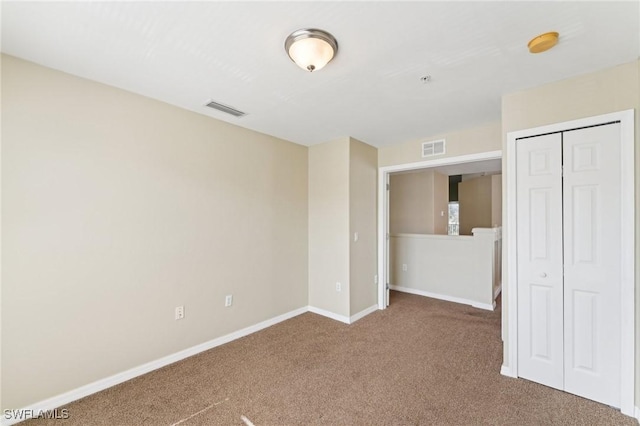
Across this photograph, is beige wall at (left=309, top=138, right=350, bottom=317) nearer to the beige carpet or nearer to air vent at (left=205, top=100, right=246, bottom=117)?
the beige carpet

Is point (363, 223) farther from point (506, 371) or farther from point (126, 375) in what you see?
point (126, 375)

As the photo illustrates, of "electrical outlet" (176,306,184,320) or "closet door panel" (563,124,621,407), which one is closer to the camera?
"closet door panel" (563,124,621,407)

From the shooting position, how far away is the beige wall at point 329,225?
11.8 feet

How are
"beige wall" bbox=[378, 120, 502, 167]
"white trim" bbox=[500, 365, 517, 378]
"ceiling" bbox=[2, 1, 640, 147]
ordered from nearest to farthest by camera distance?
"ceiling" bbox=[2, 1, 640, 147]
"white trim" bbox=[500, 365, 517, 378]
"beige wall" bbox=[378, 120, 502, 167]

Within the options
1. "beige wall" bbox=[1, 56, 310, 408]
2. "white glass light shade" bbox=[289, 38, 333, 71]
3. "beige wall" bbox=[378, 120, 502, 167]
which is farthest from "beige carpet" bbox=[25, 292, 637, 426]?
"white glass light shade" bbox=[289, 38, 333, 71]

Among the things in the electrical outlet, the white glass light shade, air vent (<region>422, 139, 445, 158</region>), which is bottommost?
the electrical outlet

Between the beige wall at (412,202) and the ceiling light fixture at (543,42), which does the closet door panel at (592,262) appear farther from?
the beige wall at (412,202)

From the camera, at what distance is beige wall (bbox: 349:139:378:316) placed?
363 centimetres

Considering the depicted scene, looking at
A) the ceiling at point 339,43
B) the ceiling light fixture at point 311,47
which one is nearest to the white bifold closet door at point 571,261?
the ceiling at point 339,43

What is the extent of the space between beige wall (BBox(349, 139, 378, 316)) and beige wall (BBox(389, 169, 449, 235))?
2.14m

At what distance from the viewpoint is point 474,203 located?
7656 millimetres

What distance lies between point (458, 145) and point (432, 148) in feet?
1.02

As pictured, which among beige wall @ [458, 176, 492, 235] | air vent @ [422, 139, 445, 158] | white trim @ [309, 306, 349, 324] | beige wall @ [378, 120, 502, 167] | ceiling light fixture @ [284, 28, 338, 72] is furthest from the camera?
beige wall @ [458, 176, 492, 235]

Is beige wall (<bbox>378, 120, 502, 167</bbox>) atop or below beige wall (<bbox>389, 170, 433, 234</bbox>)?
atop
